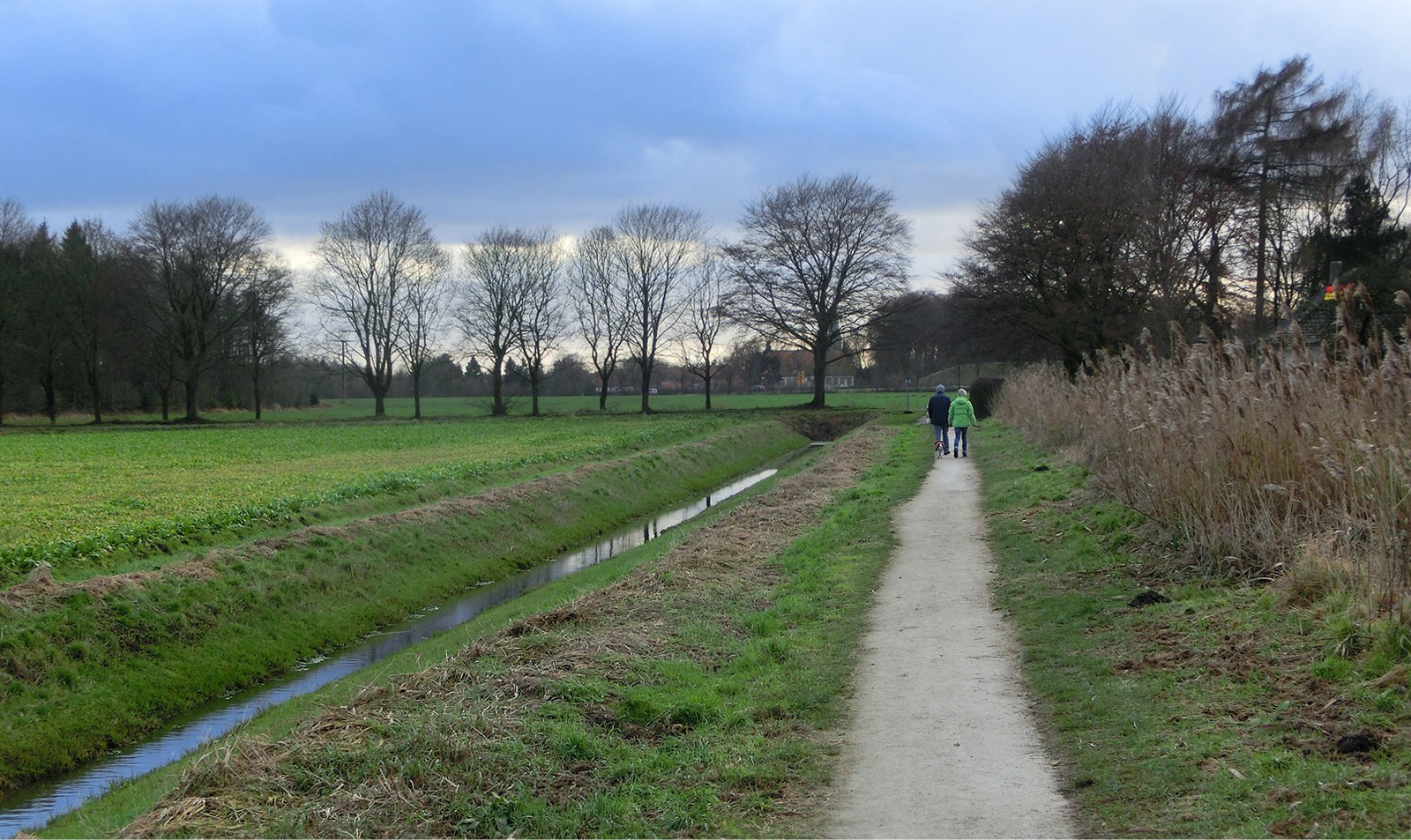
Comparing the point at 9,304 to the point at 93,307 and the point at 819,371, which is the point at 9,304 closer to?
the point at 93,307

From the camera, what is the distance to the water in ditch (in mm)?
9156

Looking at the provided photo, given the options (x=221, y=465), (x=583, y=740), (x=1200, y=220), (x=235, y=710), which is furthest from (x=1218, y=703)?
(x=1200, y=220)

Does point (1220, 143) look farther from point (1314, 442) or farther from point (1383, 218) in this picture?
point (1314, 442)

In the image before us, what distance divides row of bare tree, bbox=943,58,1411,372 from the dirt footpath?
31764mm

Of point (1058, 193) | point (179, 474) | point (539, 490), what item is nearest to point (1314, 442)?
point (539, 490)

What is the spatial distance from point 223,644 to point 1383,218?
1735 inches

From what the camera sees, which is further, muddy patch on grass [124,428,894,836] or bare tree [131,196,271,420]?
bare tree [131,196,271,420]

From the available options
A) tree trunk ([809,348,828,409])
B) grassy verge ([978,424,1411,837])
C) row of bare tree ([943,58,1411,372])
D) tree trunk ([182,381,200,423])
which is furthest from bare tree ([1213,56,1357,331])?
tree trunk ([182,381,200,423])

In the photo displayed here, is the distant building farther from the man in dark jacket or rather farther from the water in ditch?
the water in ditch

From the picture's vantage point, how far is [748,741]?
668 centimetres

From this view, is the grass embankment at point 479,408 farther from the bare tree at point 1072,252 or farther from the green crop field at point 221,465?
the bare tree at point 1072,252

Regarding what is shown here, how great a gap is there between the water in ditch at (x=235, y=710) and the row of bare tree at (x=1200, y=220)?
28847mm

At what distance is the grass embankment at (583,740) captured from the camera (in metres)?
5.51

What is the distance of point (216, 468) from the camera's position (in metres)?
29.0
